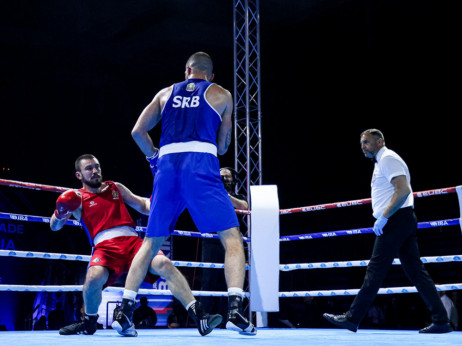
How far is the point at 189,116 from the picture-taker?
2.82 m

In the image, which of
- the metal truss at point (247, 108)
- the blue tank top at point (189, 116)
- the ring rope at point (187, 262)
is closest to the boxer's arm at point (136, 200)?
the ring rope at point (187, 262)

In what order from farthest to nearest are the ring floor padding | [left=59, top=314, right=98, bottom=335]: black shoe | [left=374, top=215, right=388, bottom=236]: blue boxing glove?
[left=374, top=215, right=388, bottom=236]: blue boxing glove
[left=59, top=314, right=98, bottom=335]: black shoe
the ring floor padding

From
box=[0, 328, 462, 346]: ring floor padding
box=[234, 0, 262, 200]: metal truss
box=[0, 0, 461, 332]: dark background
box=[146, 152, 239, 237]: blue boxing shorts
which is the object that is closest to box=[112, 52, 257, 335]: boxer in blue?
box=[146, 152, 239, 237]: blue boxing shorts

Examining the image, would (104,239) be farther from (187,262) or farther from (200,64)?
(200,64)

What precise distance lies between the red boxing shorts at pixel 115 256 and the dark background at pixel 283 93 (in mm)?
6796

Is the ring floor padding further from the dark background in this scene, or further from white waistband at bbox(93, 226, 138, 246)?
the dark background

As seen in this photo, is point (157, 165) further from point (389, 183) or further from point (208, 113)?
point (389, 183)

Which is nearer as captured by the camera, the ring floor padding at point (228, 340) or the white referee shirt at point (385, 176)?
the ring floor padding at point (228, 340)

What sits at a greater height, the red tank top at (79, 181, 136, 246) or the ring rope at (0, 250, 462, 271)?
the red tank top at (79, 181, 136, 246)

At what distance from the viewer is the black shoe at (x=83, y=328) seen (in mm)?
3082

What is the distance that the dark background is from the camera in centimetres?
943

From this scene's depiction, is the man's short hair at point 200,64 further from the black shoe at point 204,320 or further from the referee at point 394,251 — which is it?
the referee at point 394,251

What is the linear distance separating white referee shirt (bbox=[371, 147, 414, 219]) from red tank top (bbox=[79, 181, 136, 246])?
1.57 m

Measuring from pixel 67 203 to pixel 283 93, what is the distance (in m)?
8.08
